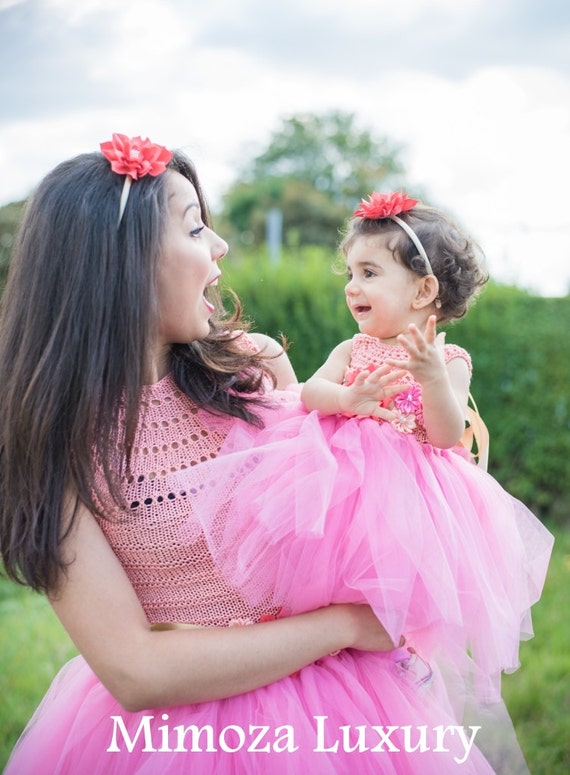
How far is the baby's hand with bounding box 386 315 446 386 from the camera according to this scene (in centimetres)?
151

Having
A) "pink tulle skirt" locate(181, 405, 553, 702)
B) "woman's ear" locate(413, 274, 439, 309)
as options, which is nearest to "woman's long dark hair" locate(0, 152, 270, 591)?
"pink tulle skirt" locate(181, 405, 553, 702)

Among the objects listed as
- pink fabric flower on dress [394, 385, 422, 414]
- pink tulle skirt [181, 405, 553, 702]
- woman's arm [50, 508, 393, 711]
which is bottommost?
woman's arm [50, 508, 393, 711]

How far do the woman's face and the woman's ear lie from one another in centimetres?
46

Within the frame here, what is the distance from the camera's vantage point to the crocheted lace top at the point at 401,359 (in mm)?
1695

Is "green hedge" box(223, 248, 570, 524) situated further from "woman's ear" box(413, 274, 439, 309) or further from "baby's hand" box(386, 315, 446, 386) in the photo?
"baby's hand" box(386, 315, 446, 386)

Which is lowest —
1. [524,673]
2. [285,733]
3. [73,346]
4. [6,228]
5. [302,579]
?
[524,673]

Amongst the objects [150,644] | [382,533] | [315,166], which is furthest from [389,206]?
[315,166]

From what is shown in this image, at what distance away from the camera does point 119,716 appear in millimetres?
1576

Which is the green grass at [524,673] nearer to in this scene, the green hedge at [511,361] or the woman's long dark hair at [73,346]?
the green hedge at [511,361]

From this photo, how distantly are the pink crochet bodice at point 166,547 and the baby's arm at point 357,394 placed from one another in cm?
27

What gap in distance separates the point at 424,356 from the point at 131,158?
701 millimetres

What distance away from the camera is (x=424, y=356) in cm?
153

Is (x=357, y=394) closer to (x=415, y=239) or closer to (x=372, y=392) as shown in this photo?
(x=372, y=392)

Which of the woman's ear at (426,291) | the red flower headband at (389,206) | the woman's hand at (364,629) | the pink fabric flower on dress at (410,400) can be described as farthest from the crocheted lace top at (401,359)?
the woman's hand at (364,629)
